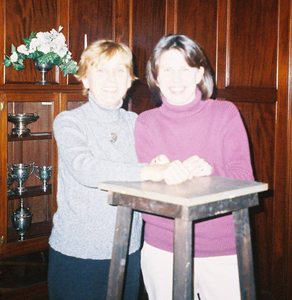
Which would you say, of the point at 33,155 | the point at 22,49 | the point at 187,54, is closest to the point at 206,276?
the point at 187,54

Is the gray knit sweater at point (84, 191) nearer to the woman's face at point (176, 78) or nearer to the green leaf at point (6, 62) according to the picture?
the woman's face at point (176, 78)

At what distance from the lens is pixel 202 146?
1610 millimetres

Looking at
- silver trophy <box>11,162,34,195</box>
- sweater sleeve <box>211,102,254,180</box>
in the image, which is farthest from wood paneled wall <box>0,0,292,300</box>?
sweater sleeve <box>211,102,254,180</box>

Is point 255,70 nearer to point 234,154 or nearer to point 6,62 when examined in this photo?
point 234,154

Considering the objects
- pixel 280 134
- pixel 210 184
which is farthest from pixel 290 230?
pixel 210 184

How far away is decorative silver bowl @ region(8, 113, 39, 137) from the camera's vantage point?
3.12m

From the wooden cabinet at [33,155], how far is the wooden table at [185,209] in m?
1.74

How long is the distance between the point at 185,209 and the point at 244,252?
1.14 ft

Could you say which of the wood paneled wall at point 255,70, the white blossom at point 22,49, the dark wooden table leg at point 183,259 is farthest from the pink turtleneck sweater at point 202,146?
the white blossom at point 22,49

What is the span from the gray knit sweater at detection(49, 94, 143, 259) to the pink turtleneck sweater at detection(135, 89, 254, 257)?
0.34 ft

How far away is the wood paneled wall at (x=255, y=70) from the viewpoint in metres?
2.55

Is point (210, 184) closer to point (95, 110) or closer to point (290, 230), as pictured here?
point (95, 110)

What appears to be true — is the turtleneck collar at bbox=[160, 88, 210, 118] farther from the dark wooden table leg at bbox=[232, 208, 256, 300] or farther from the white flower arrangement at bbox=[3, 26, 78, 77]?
the white flower arrangement at bbox=[3, 26, 78, 77]

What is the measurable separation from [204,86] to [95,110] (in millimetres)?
469
